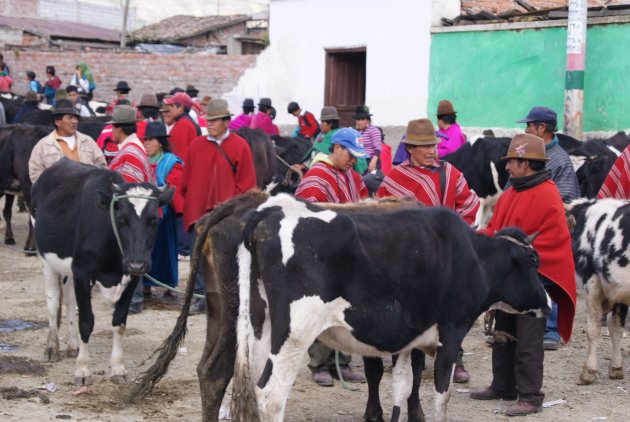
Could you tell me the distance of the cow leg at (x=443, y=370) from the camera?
5.80m

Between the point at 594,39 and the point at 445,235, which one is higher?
the point at 594,39

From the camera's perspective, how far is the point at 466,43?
16.6 meters

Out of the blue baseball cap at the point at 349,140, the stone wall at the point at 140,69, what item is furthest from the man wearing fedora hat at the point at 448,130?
the stone wall at the point at 140,69

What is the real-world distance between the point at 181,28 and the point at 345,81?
15.4 meters

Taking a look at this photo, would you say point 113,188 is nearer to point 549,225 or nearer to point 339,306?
point 339,306

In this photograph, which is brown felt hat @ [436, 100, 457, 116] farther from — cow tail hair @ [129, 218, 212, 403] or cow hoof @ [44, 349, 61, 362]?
cow tail hair @ [129, 218, 212, 403]

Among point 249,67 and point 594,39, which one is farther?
point 249,67

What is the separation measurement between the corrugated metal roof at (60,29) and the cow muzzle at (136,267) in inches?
1120

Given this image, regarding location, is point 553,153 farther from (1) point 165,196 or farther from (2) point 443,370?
(1) point 165,196

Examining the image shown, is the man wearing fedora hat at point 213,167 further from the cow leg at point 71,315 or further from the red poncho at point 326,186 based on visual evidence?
the red poncho at point 326,186

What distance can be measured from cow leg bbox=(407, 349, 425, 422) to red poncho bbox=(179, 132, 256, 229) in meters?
3.09

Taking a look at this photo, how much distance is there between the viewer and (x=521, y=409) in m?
6.64

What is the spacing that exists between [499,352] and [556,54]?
30.8 feet

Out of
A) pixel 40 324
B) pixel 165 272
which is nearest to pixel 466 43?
pixel 165 272
